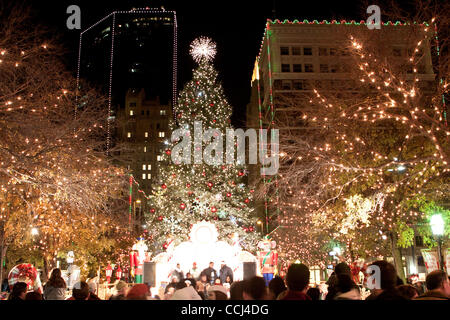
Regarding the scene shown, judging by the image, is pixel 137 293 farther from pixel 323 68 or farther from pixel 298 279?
pixel 323 68

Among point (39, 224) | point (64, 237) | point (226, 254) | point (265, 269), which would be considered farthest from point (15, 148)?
point (265, 269)

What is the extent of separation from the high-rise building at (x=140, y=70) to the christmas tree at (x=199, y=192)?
808 inches

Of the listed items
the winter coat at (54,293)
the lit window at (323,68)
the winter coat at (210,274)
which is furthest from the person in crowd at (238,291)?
the lit window at (323,68)

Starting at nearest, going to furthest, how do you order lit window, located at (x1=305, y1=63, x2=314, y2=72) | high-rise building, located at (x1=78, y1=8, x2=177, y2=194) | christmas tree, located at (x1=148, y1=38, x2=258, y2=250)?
christmas tree, located at (x1=148, y1=38, x2=258, y2=250), lit window, located at (x1=305, y1=63, x2=314, y2=72), high-rise building, located at (x1=78, y1=8, x2=177, y2=194)

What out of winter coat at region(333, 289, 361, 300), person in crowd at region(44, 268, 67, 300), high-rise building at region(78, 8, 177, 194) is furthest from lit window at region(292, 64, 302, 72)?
winter coat at region(333, 289, 361, 300)

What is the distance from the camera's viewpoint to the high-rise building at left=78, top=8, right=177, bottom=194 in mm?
57938

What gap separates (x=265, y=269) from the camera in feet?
55.6

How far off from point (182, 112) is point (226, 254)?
18254 millimetres

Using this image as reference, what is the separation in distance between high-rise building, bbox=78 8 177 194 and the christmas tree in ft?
67.3

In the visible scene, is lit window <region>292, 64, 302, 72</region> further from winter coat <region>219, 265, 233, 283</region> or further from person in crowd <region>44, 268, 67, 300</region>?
person in crowd <region>44, 268, 67, 300</region>

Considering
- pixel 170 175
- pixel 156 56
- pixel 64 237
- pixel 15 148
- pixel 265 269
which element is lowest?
pixel 265 269

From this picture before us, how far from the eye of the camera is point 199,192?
3033 centimetres

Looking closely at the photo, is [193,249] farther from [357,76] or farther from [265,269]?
[357,76]

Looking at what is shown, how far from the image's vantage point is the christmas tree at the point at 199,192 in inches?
1185
